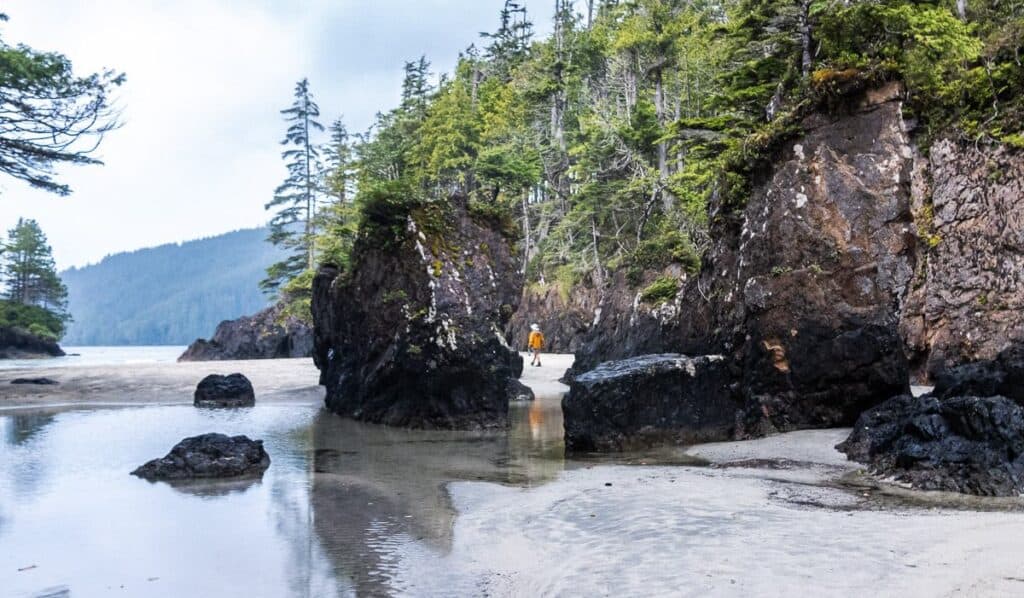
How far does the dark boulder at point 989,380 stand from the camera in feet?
28.3

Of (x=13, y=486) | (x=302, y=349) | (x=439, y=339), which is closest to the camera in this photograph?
(x=13, y=486)

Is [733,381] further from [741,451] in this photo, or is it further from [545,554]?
[545,554]

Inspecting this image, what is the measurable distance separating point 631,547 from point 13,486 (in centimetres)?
710

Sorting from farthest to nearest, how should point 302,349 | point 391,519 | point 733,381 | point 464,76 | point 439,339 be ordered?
point 464,76 < point 302,349 < point 439,339 < point 733,381 < point 391,519

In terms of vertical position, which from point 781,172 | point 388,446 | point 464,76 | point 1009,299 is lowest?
point 388,446

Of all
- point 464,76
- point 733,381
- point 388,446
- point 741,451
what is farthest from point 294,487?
point 464,76

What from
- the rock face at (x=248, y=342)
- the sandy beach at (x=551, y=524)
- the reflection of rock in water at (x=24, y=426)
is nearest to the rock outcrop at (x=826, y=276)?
the sandy beach at (x=551, y=524)

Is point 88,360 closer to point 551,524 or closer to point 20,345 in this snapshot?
point 20,345

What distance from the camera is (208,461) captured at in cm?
863

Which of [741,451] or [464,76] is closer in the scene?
[741,451]

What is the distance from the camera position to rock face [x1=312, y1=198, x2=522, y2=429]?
543 inches

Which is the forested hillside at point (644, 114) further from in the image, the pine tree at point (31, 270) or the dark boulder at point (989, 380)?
the pine tree at point (31, 270)

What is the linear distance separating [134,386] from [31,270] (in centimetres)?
5752

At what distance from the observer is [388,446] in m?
11.4
